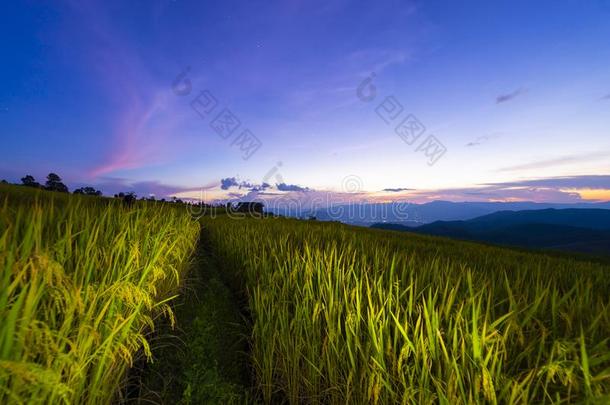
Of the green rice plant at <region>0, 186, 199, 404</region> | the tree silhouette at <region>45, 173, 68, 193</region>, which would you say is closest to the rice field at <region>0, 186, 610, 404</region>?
the green rice plant at <region>0, 186, 199, 404</region>

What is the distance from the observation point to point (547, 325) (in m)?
2.18

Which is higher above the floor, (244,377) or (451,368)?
(451,368)

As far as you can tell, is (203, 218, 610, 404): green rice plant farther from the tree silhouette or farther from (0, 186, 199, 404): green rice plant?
the tree silhouette

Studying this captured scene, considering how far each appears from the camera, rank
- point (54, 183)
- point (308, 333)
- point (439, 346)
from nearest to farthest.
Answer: point (439, 346)
point (308, 333)
point (54, 183)

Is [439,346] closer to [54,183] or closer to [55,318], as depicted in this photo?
[55,318]

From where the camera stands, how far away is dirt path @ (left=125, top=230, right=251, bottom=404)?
2658 mm

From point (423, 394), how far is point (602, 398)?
0.78m

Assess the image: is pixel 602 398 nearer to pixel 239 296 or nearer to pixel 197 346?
pixel 197 346

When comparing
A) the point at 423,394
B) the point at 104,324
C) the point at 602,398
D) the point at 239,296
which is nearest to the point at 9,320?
the point at 104,324

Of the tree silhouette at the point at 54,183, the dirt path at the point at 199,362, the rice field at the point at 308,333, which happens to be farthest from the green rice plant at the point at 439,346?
the tree silhouette at the point at 54,183

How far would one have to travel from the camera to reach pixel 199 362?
10.5ft

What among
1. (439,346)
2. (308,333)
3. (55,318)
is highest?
(55,318)

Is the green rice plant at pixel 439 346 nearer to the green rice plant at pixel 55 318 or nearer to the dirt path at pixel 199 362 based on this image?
the dirt path at pixel 199 362

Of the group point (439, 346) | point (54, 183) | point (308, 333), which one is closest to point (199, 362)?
point (308, 333)
